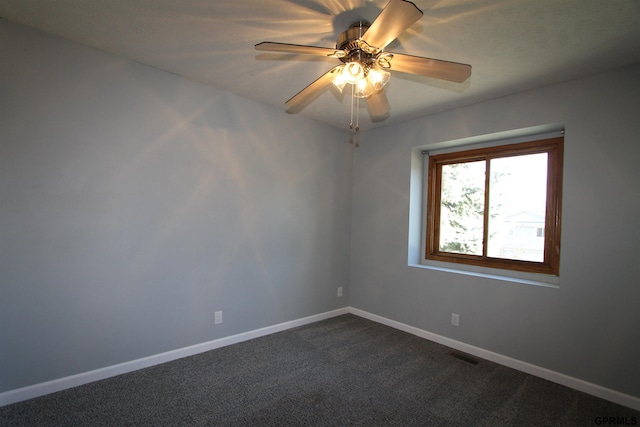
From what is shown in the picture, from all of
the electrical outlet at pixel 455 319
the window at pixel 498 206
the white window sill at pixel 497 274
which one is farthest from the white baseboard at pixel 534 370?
the window at pixel 498 206

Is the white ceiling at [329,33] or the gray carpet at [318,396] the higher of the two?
the white ceiling at [329,33]

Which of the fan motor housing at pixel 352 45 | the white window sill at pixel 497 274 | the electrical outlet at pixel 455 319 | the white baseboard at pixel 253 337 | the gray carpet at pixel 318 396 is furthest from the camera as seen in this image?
the electrical outlet at pixel 455 319

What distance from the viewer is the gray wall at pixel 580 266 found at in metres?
2.17

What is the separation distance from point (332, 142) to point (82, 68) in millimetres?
2552

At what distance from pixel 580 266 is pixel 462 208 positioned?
119cm

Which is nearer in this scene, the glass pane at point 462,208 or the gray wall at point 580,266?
the gray wall at point 580,266

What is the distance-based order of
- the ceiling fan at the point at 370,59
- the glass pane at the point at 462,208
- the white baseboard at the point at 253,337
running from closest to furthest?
the ceiling fan at the point at 370,59, the white baseboard at the point at 253,337, the glass pane at the point at 462,208

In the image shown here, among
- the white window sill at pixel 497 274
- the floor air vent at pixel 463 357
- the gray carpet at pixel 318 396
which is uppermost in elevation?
the white window sill at pixel 497 274

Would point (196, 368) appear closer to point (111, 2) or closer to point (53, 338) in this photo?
point (53, 338)

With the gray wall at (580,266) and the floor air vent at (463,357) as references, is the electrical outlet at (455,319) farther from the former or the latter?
the floor air vent at (463,357)

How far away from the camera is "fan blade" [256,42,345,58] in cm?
148

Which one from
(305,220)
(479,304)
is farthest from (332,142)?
(479,304)

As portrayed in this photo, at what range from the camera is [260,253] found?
3.19 meters

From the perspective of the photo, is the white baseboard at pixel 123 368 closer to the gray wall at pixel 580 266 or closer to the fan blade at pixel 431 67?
the gray wall at pixel 580 266
